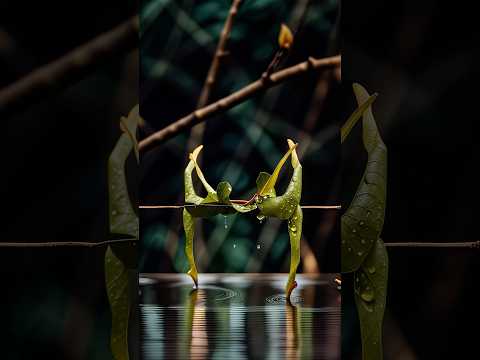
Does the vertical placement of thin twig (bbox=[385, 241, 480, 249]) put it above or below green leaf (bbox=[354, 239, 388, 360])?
above

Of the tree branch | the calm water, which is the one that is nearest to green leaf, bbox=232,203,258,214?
the calm water

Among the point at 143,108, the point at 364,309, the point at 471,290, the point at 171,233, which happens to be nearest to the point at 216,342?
the point at 364,309

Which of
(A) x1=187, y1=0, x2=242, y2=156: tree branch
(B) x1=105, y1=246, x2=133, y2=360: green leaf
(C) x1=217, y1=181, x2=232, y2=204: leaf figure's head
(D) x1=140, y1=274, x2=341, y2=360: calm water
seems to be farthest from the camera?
(A) x1=187, y1=0, x2=242, y2=156: tree branch

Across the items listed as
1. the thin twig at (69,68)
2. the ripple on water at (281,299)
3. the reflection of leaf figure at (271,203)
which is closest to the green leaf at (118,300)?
the thin twig at (69,68)

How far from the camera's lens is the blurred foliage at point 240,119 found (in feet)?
12.5

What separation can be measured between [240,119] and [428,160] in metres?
2.87

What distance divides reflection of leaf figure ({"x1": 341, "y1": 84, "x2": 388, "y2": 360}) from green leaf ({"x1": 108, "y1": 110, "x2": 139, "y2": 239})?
508mm

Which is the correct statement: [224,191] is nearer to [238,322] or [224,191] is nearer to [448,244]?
[238,322]

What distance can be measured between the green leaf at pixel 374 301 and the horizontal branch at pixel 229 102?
114 inches

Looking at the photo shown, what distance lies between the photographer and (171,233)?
12.7ft

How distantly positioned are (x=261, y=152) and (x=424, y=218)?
2.84m

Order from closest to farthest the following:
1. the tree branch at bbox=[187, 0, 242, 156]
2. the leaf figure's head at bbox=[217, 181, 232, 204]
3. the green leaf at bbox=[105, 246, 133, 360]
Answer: the green leaf at bbox=[105, 246, 133, 360], the leaf figure's head at bbox=[217, 181, 232, 204], the tree branch at bbox=[187, 0, 242, 156]

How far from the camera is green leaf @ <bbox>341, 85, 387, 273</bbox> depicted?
1.03 metres

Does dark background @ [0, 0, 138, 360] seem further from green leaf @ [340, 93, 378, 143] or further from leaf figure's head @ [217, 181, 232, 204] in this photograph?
leaf figure's head @ [217, 181, 232, 204]
